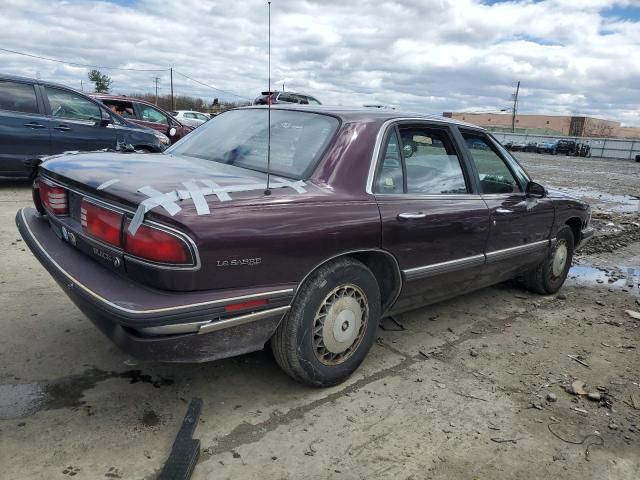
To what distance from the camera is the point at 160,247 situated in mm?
2191

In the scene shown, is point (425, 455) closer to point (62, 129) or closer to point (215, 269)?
point (215, 269)

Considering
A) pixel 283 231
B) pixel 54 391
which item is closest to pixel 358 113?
pixel 283 231

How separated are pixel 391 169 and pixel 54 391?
230 cm

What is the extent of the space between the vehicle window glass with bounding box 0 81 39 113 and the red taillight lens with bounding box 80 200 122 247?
6017mm

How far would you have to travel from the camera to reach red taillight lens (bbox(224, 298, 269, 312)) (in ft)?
7.55

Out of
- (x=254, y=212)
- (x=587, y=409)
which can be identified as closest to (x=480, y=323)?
(x=587, y=409)

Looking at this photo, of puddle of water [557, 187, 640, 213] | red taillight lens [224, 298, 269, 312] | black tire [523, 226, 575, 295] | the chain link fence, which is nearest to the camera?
red taillight lens [224, 298, 269, 312]

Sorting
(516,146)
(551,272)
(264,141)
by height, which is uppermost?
(264,141)

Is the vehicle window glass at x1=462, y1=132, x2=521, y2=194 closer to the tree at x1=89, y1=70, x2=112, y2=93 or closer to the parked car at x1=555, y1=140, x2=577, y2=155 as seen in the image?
the parked car at x1=555, y1=140, x2=577, y2=155

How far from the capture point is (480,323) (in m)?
4.17

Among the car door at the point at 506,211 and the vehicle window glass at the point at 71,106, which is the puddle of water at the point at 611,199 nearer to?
the car door at the point at 506,211

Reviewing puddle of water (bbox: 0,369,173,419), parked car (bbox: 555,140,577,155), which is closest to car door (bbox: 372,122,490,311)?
puddle of water (bbox: 0,369,173,419)

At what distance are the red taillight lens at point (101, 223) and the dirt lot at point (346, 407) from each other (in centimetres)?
89

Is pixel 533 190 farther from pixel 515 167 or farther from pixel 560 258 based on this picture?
pixel 560 258
